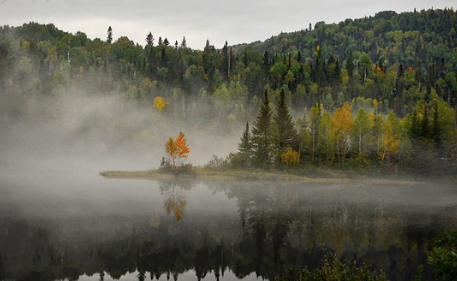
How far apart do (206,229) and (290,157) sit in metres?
56.3

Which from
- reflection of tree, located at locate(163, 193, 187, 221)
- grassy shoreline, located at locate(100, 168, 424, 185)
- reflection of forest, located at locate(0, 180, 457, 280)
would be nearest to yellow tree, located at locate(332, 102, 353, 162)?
grassy shoreline, located at locate(100, 168, 424, 185)

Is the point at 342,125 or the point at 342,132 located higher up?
the point at 342,125

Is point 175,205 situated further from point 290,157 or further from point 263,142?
point 290,157

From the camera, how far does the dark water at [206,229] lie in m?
51.9

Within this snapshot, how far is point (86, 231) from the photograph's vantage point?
63.8m

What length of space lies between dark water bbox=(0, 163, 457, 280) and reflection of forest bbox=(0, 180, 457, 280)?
12 centimetres

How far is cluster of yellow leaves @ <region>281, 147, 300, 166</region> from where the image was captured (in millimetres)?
119188

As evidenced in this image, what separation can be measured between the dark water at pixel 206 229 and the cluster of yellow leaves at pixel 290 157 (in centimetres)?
1290

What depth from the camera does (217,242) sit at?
61000mm

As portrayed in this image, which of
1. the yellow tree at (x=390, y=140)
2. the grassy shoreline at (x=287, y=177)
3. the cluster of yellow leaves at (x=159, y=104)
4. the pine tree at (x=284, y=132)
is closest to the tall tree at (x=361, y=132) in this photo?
the yellow tree at (x=390, y=140)

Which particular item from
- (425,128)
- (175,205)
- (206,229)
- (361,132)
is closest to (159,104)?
(361,132)

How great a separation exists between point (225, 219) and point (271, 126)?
54.8 meters

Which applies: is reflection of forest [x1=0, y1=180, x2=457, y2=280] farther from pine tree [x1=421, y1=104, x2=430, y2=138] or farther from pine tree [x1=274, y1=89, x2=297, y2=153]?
pine tree [x1=274, y1=89, x2=297, y2=153]

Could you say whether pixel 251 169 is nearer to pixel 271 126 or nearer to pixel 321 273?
pixel 271 126
